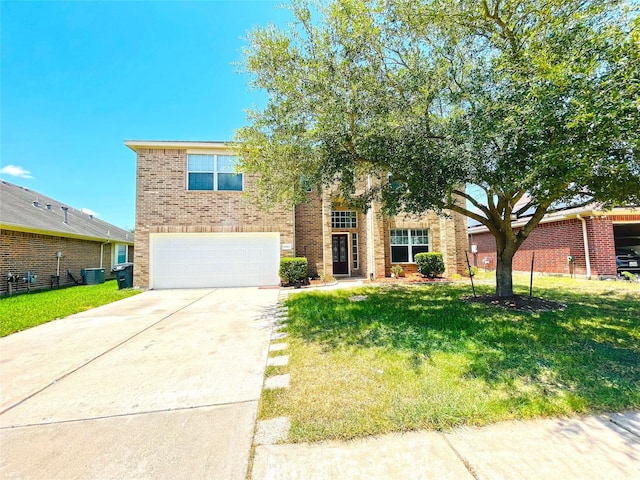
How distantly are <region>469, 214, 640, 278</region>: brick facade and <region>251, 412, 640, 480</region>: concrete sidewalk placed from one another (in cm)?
1215

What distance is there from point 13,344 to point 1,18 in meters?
8.59

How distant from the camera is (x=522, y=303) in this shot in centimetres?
696

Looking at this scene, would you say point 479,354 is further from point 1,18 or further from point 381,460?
point 1,18

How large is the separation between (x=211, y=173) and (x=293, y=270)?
5626 millimetres

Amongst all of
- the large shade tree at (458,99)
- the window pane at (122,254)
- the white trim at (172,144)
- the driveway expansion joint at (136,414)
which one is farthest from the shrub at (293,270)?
the window pane at (122,254)

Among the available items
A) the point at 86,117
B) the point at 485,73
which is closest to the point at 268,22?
the point at 485,73

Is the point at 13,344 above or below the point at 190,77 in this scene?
below

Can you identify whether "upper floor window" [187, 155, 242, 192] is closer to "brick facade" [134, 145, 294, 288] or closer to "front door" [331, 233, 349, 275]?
"brick facade" [134, 145, 294, 288]

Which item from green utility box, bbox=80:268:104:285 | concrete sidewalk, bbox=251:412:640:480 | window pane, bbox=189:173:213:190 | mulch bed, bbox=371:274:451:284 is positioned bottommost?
concrete sidewalk, bbox=251:412:640:480

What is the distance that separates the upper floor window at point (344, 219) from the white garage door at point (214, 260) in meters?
3.50

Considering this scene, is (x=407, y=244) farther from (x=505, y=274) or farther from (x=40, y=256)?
(x=40, y=256)

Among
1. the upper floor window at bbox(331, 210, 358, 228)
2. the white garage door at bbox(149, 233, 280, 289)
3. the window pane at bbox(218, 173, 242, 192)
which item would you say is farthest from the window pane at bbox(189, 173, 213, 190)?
the upper floor window at bbox(331, 210, 358, 228)

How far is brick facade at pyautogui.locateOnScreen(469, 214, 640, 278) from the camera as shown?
36.8ft

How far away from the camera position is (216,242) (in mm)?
12492
